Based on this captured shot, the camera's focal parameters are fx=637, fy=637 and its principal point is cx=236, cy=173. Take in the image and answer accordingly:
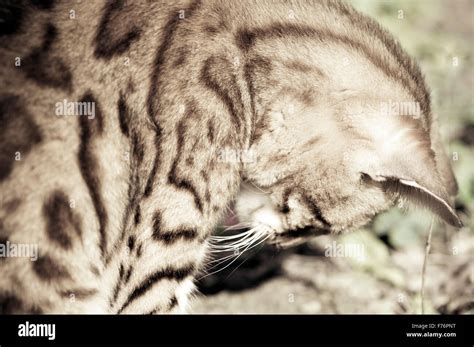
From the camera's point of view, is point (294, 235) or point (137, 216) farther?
point (294, 235)

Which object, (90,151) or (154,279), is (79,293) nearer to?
(154,279)

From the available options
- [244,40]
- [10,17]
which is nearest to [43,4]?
[10,17]

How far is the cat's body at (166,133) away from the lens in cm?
268

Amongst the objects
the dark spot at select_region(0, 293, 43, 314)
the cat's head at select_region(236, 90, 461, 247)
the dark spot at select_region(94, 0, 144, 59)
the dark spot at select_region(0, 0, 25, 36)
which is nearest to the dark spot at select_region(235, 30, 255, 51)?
the cat's head at select_region(236, 90, 461, 247)

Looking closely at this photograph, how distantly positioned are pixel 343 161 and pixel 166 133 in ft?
2.67

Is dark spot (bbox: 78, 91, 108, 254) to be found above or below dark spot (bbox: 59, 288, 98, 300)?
above

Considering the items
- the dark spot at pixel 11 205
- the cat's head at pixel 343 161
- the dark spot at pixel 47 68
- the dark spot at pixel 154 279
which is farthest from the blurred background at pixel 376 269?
the dark spot at pixel 47 68

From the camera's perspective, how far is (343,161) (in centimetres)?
291

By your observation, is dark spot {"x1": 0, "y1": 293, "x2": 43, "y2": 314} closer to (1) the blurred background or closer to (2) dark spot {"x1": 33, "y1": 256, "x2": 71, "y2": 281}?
(2) dark spot {"x1": 33, "y1": 256, "x2": 71, "y2": 281}

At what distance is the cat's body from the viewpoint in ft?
8.80

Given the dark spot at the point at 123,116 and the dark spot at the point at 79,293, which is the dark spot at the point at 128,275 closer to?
the dark spot at the point at 79,293
